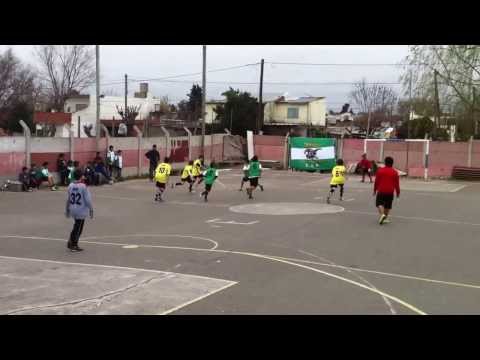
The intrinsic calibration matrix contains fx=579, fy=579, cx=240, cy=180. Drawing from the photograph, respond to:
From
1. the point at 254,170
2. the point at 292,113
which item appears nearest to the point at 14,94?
the point at 292,113

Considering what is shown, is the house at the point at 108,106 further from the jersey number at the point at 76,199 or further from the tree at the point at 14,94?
the jersey number at the point at 76,199

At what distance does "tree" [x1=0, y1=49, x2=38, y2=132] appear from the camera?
192 ft

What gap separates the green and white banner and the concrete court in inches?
665

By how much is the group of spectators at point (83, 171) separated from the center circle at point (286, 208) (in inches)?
275

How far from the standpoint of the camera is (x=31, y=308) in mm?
7184

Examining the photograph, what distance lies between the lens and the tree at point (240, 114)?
189 feet

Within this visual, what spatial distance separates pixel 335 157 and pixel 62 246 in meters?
27.4

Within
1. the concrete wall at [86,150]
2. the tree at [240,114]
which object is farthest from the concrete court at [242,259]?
the tree at [240,114]

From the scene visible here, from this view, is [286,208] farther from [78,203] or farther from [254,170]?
[78,203]

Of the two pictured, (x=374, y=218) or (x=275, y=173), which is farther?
(x=275, y=173)

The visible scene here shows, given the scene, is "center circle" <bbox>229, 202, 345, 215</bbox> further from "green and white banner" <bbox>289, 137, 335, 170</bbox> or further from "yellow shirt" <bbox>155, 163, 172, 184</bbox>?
"green and white banner" <bbox>289, 137, 335, 170</bbox>

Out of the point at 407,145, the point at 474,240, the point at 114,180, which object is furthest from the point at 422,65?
the point at 474,240

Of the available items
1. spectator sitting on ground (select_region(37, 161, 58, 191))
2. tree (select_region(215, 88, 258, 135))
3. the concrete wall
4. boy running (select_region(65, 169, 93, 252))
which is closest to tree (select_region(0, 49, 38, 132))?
tree (select_region(215, 88, 258, 135))
